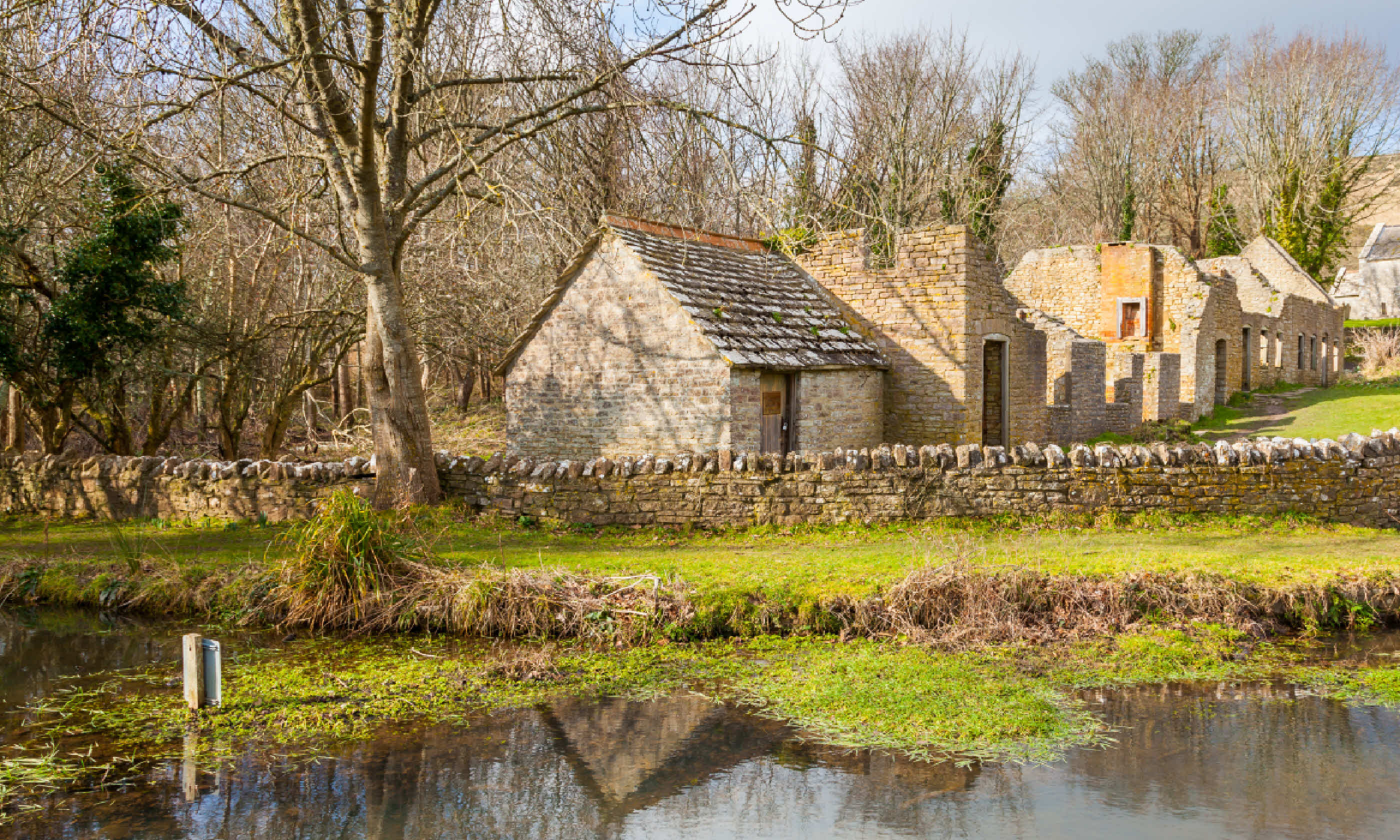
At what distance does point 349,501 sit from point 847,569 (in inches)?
202

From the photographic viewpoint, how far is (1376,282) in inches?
1875

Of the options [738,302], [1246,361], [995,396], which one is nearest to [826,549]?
[738,302]

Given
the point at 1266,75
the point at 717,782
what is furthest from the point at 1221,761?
the point at 1266,75

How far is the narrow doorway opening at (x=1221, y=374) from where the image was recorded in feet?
92.5

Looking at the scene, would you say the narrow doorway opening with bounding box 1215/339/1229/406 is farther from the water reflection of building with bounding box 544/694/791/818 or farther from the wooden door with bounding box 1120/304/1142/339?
the water reflection of building with bounding box 544/694/791/818

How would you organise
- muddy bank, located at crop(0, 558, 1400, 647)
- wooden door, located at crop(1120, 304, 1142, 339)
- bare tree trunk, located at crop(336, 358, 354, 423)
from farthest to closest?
wooden door, located at crop(1120, 304, 1142, 339)
bare tree trunk, located at crop(336, 358, 354, 423)
muddy bank, located at crop(0, 558, 1400, 647)

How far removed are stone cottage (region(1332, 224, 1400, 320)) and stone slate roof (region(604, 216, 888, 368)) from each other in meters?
42.2

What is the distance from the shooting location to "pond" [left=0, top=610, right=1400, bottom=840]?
5258mm

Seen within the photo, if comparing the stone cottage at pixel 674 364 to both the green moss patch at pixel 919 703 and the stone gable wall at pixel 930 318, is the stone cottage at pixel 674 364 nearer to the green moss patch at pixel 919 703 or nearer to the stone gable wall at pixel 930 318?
the stone gable wall at pixel 930 318

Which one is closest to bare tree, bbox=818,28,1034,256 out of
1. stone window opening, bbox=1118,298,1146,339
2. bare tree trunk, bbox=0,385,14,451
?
stone window opening, bbox=1118,298,1146,339

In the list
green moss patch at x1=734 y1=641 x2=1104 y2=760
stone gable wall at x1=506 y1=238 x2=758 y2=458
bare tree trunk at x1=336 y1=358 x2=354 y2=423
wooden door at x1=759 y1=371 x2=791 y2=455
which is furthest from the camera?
bare tree trunk at x1=336 y1=358 x2=354 y2=423

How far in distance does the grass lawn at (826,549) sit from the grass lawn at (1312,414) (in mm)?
12203

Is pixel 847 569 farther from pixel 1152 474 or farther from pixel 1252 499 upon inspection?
pixel 1252 499

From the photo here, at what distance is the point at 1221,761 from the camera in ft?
19.8
